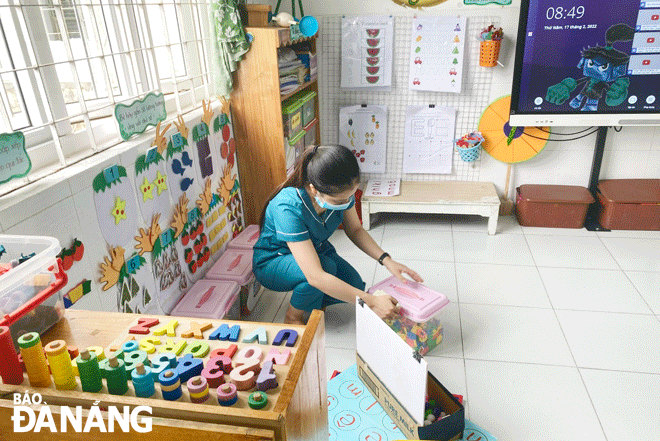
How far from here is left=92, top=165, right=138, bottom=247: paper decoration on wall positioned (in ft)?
5.24

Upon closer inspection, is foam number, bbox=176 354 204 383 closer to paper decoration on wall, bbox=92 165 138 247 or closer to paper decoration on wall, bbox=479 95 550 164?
paper decoration on wall, bbox=92 165 138 247

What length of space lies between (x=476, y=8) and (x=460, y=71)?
396 mm

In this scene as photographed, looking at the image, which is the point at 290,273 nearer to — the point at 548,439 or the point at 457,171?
the point at 548,439

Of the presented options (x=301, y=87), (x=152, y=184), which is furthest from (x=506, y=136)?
(x=152, y=184)

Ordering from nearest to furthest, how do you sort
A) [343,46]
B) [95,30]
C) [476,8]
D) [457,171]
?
[95,30] < [476,8] < [343,46] < [457,171]

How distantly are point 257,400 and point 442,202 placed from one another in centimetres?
259

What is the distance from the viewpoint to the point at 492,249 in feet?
9.98

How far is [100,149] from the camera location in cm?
169

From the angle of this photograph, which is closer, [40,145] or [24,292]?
[24,292]

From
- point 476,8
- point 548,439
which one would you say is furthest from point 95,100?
point 476,8

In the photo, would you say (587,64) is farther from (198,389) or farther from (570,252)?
(198,389)

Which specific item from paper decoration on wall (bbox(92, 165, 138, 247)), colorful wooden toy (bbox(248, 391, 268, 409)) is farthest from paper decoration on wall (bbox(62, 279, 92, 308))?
colorful wooden toy (bbox(248, 391, 268, 409))

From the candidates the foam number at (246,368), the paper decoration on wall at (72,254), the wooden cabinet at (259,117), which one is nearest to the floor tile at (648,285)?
the wooden cabinet at (259,117)

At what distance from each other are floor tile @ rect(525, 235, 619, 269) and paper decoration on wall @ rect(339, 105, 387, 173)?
120 cm
